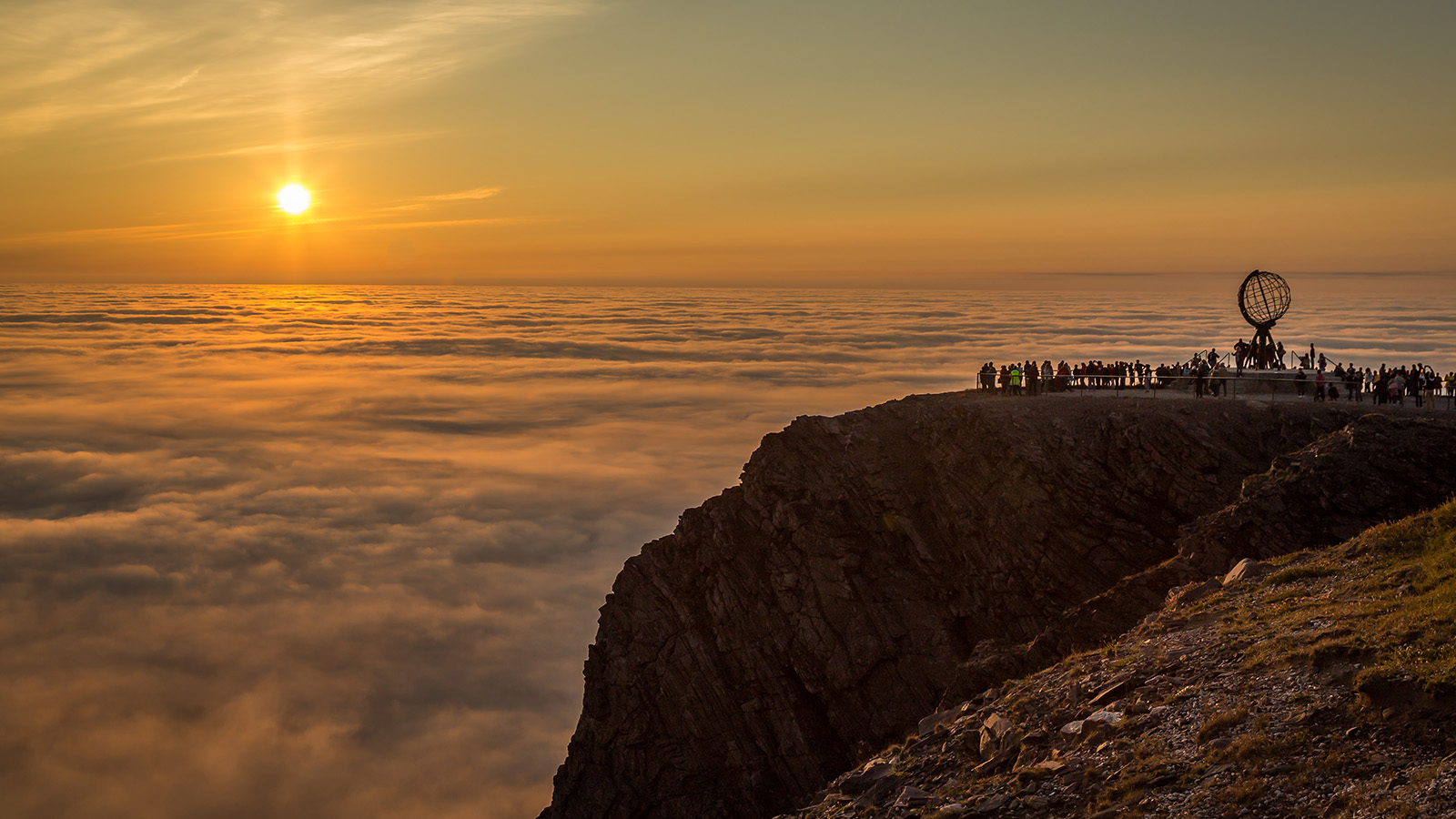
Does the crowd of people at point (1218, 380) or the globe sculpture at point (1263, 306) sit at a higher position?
the globe sculpture at point (1263, 306)

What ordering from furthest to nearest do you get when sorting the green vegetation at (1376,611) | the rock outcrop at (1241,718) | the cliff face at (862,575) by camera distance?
the cliff face at (862,575), the green vegetation at (1376,611), the rock outcrop at (1241,718)

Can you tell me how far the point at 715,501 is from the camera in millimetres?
36250

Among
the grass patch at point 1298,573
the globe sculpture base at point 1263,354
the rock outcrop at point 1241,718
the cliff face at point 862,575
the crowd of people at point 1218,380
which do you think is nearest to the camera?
the rock outcrop at point 1241,718

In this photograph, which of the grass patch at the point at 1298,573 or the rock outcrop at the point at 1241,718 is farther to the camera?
the grass patch at the point at 1298,573

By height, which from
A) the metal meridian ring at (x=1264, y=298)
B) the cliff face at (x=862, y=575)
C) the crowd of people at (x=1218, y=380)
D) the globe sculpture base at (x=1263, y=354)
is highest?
the metal meridian ring at (x=1264, y=298)

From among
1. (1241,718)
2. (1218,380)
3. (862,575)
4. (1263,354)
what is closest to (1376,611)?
(1241,718)

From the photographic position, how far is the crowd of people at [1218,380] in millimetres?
33719

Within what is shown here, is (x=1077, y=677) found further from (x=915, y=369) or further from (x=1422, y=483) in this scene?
(x=915, y=369)

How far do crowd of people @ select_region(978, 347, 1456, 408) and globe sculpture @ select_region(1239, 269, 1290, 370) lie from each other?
4.82 feet

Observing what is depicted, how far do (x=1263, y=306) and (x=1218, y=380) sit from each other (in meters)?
Answer: 9.74

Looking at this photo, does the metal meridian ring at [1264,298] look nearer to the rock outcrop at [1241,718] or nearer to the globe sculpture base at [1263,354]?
the globe sculpture base at [1263,354]

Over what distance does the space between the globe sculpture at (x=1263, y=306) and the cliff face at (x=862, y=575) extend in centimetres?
899

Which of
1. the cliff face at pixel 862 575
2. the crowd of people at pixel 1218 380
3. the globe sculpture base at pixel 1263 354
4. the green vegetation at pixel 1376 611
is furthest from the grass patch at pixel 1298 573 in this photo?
the globe sculpture base at pixel 1263 354

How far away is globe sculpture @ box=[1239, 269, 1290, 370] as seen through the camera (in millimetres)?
41469
